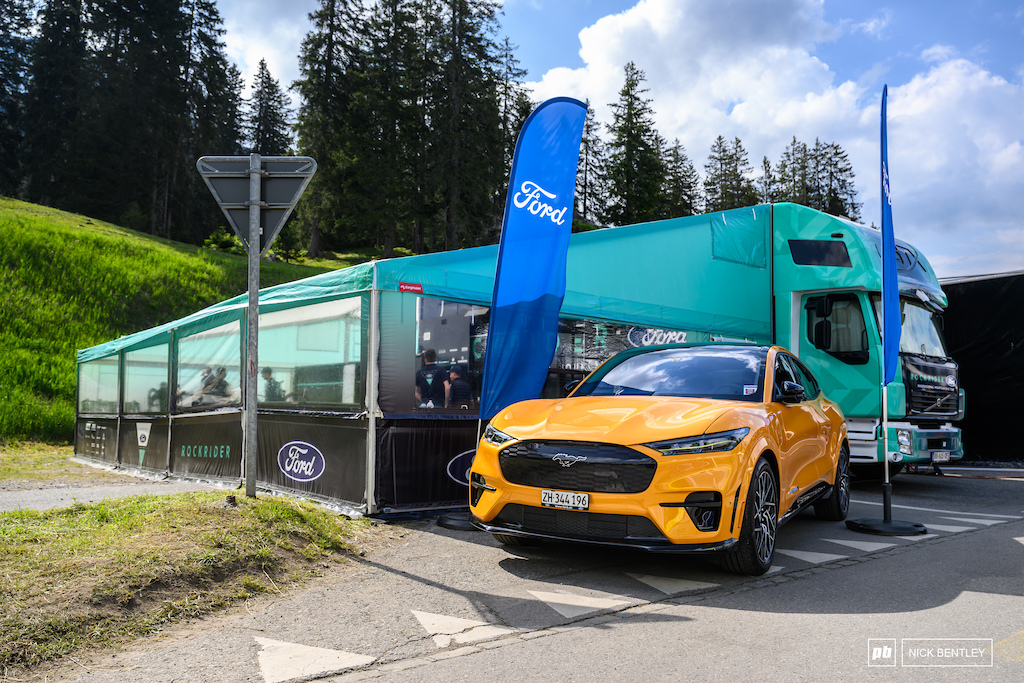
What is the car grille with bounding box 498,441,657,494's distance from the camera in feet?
16.3

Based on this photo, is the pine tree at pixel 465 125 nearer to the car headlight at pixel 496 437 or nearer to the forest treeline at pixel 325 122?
the forest treeline at pixel 325 122

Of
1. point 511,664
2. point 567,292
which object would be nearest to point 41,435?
point 567,292

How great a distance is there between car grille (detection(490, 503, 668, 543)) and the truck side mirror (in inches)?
280

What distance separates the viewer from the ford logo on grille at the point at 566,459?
510 centimetres

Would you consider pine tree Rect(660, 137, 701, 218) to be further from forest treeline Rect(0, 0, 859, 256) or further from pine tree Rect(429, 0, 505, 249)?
pine tree Rect(429, 0, 505, 249)

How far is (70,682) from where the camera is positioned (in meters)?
3.39

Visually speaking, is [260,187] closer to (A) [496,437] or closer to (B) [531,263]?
(B) [531,263]

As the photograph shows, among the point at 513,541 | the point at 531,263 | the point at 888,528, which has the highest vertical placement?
the point at 531,263

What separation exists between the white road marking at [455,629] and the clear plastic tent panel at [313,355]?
3.41 meters

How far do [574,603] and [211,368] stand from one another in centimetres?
782

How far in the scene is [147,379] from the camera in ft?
44.3

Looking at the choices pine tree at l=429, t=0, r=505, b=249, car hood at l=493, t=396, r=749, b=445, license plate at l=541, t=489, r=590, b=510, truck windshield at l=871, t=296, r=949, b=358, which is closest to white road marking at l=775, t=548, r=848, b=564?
car hood at l=493, t=396, r=749, b=445

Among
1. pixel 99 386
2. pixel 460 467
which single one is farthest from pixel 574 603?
pixel 99 386

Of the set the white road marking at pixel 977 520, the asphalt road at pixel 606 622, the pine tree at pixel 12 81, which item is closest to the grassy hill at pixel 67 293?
the asphalt road at pixel 606 622
